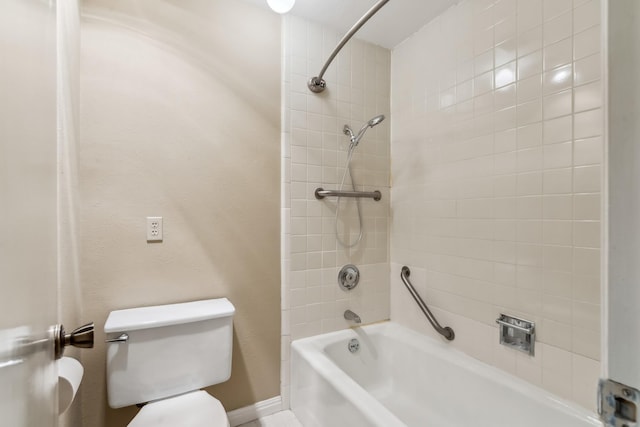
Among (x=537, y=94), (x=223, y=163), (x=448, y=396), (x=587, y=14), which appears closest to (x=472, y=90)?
(x=537, y=94)

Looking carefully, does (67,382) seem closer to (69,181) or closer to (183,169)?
(69,181)

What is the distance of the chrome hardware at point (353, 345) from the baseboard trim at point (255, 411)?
50cm

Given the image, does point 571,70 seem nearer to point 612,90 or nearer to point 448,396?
point 612,90

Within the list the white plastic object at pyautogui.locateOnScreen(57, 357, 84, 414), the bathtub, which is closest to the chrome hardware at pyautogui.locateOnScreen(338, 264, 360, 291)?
the bathtub

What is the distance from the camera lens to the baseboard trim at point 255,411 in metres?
1.54

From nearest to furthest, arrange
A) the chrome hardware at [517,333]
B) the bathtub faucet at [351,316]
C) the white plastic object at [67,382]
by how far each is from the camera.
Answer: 1. the white plastic object at [67,382]
2. the chrome hardware at [517,333]
3. the bathtub faucet at [351,316]

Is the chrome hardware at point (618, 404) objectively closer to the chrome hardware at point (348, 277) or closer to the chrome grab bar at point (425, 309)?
the chrome grab bar at point (425, 309)

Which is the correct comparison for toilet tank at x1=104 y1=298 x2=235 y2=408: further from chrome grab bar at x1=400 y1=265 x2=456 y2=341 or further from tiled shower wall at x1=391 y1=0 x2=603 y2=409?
tiled shower wall at x1=391 y1=0 x2=603 y2=409

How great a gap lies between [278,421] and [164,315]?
900 millimetres

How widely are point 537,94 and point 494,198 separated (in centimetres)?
48

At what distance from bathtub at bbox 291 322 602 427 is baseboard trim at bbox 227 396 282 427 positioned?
4.0 inches

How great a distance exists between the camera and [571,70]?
1.14 metres

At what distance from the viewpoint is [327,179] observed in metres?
1.82

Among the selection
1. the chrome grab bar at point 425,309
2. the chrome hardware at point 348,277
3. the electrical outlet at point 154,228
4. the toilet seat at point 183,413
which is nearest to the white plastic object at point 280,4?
the electrical outlet at point 154,228
